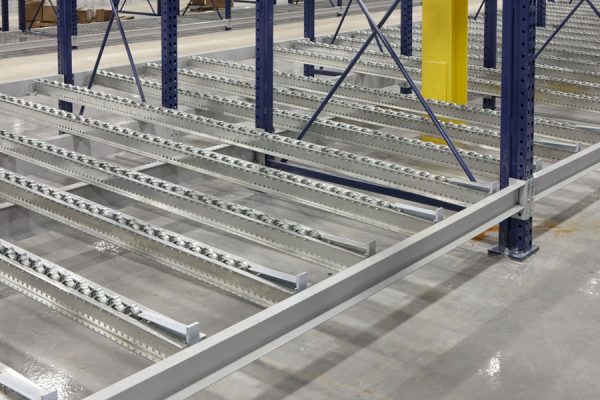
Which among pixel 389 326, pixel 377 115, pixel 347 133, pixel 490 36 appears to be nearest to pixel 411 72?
pixel 490 36

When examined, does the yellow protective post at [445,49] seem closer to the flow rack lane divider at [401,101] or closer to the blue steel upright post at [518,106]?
the flow rack lane divider at [401,101]

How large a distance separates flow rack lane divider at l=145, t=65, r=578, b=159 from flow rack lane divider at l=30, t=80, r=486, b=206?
93 cm

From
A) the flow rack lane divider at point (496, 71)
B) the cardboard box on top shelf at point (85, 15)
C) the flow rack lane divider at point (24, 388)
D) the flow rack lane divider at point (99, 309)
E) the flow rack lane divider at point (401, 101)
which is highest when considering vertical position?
the cardboard box on top shelf at point (85, 15)

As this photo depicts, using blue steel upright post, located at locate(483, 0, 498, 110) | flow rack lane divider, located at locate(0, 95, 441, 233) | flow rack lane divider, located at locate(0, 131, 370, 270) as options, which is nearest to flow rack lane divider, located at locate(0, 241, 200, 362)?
flow rack lane divider, located at locate(0, 131, 370, 270)

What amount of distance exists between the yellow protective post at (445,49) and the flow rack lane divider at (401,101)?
0.27 m

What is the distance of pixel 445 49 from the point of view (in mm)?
7250

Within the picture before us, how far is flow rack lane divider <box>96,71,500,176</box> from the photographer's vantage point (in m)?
5.62

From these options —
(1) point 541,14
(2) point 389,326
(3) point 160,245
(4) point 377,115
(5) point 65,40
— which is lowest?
(2) point 389,326

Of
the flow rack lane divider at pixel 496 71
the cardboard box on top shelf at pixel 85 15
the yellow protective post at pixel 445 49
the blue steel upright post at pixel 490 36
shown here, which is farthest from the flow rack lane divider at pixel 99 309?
the cardboard box on top shelf at pixel 85 15

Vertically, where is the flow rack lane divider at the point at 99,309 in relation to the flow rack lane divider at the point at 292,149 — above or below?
below

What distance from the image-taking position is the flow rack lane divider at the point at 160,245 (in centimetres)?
365

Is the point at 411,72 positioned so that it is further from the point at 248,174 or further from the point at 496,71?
the point at 248,174

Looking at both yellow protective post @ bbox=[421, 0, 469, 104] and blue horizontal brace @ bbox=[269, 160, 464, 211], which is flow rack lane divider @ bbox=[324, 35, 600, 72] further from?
blue horizontal brace @ bbox=[269, 160, 464, 211]

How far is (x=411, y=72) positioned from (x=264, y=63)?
2503mm
